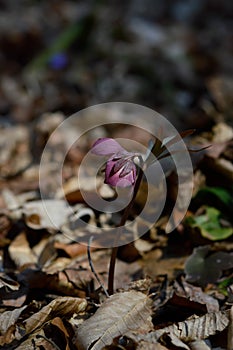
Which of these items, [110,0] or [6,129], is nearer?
[6,129]

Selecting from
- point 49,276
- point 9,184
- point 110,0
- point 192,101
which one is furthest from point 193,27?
point 49,276

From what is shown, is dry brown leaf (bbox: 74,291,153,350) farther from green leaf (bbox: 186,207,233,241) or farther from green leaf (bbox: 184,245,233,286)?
green leaf (bbox: 186,207,233,241)

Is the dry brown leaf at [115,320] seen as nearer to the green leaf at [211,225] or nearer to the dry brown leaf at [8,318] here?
the dry brown leaf at [8,318]

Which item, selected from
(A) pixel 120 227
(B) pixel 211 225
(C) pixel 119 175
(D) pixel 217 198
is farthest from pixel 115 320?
(D) pixel 217 198

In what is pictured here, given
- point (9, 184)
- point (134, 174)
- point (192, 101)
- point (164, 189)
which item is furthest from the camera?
point (192, 101)

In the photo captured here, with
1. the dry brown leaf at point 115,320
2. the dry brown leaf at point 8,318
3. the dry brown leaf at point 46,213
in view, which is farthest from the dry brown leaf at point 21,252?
the dry brown leaf at point 115,320

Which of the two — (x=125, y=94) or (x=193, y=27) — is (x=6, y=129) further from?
(x=193, y=27)

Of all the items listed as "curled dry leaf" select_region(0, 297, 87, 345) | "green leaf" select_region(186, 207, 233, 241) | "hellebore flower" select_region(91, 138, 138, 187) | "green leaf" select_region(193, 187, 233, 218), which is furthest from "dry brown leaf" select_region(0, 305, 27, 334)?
"green leaf" select_region(193, 187, 233, 218)
